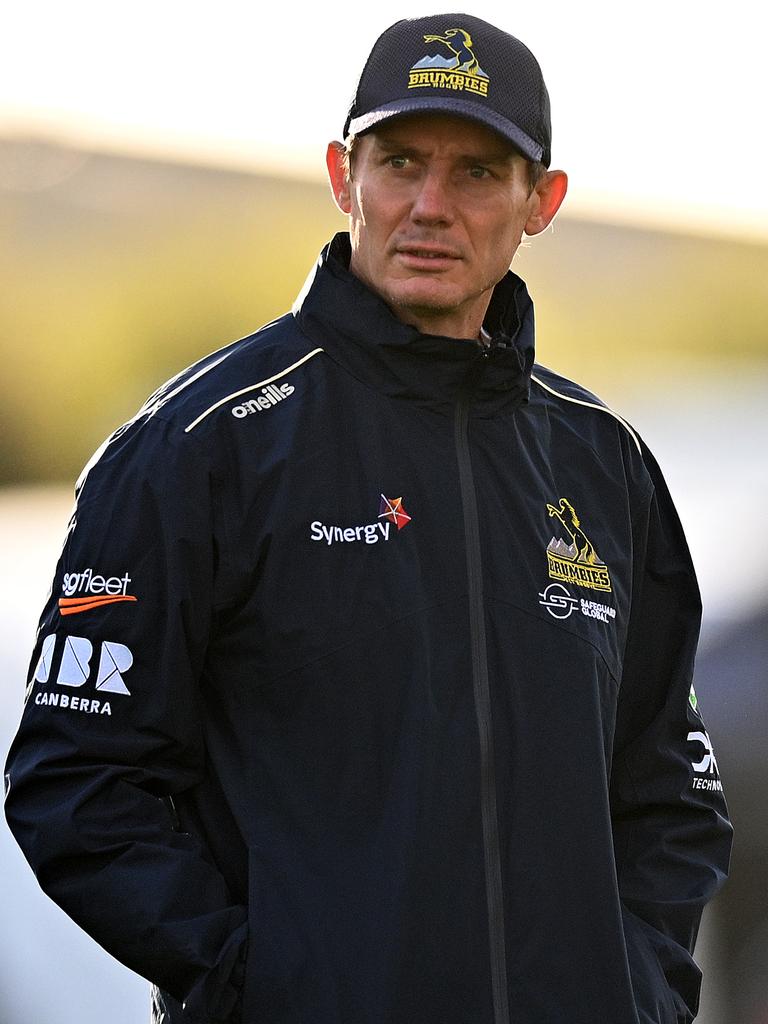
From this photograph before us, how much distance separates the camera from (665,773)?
214 cm

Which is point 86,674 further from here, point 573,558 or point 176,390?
point 573,558

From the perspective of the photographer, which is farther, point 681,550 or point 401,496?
point 681,550

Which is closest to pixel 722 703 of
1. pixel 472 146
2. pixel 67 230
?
pixel 472 146

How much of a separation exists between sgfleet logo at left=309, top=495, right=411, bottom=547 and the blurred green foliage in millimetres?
2240

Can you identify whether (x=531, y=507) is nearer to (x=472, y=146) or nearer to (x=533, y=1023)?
(x=472, y=146)

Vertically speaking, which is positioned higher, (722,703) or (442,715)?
(442,715)

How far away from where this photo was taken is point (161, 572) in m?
1.70

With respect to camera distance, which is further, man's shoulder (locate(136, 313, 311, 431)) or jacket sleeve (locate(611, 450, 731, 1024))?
jacket sleeve (locate(611, 450, 731, 1024))

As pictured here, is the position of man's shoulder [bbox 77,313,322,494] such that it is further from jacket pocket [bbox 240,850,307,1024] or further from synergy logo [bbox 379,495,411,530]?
jacket pocket [bbox 240,850,307,1024]

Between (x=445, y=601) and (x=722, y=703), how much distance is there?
5.57 feet

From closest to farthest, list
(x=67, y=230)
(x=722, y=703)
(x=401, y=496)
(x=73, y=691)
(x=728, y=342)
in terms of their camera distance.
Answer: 1. (x=73, y=691)
2. (x=401, y=496)
3. (x=722, y=703)
4. (x=67, y=230)
5. (x=728, y=342)

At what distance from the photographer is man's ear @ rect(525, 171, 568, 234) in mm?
2102

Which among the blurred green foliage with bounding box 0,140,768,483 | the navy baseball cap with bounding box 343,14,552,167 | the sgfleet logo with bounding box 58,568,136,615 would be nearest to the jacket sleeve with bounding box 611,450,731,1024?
the navy baseball cap with bounding box 343,14,552,167

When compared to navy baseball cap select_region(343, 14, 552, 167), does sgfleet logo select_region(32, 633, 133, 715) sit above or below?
below
